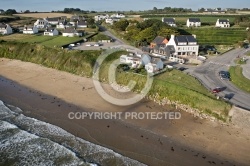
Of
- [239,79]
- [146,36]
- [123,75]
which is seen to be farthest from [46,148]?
[146,36]

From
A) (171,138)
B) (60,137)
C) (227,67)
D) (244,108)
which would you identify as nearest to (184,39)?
(227,67)

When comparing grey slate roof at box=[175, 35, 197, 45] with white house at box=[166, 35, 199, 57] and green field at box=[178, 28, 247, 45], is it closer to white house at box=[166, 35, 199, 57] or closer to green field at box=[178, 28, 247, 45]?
white house at box=[166, 35, 199, 57]

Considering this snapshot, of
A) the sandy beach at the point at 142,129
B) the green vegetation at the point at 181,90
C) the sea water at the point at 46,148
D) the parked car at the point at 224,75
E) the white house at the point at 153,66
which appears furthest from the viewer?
the white house at the point at 153,66

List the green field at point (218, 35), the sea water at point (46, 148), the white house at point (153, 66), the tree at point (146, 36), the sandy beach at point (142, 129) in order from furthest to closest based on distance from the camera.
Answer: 1. the green field at point (218, 35)
2. the tree at point (146, 36)
3. the white house at point (153, 66)
4. the sandy beach at point (142, 129)
5. the sea water at point (46, 148)

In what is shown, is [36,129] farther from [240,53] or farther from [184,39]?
[240,53]

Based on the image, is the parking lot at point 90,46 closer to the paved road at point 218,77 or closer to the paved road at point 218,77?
the paved road at point 218,77

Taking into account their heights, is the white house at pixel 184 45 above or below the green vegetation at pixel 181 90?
above

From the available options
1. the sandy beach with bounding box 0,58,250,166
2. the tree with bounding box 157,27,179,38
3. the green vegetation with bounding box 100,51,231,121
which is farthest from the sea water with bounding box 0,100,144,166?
the tree with bounding box 157,27,179,38

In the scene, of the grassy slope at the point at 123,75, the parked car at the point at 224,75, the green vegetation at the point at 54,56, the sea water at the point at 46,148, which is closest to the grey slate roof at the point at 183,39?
the grassy slope at the point at 123,75
